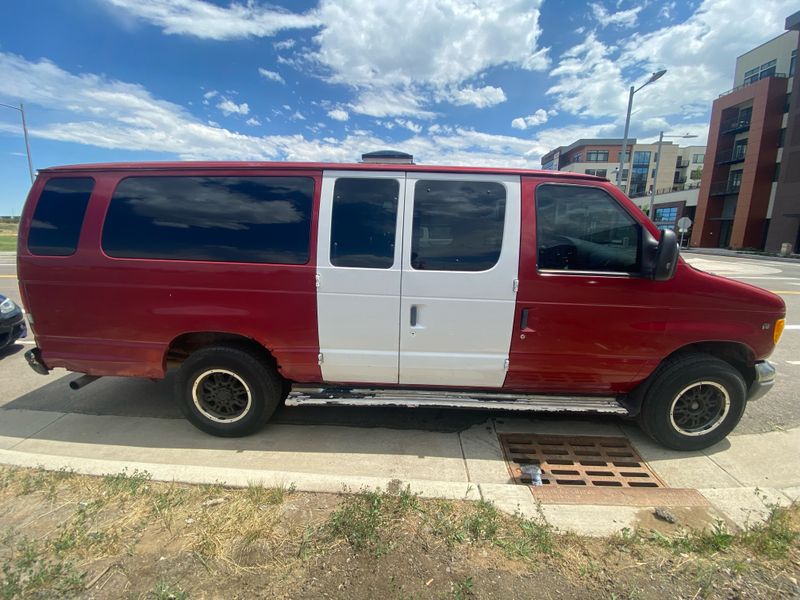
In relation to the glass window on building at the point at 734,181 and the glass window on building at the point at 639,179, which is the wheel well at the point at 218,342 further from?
the glass window on building at the point at 639,179

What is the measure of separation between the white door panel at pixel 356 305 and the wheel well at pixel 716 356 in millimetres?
1966

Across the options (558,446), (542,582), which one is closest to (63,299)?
(542,582)

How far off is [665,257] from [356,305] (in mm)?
2202

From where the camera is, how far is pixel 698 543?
220cm

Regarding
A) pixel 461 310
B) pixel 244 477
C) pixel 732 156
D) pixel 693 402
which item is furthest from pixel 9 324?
pixel 732 156

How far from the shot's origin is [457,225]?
119 inches

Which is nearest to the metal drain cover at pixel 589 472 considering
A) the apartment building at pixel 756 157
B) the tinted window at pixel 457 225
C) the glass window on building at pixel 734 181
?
the tinted window at pixel 457 225

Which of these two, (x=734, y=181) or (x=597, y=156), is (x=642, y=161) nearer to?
(x=597, y=156)

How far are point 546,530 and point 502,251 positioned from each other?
1814 millimetres

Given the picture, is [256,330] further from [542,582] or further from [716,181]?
[716,181]

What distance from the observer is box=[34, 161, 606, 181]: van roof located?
304 centimetres

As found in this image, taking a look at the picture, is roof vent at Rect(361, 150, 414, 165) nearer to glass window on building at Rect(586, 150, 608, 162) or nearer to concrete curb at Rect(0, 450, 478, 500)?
concrete curb at Rect(0, 450, 478, 500)

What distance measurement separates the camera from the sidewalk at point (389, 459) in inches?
101

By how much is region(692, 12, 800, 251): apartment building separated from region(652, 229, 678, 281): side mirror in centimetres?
4344
